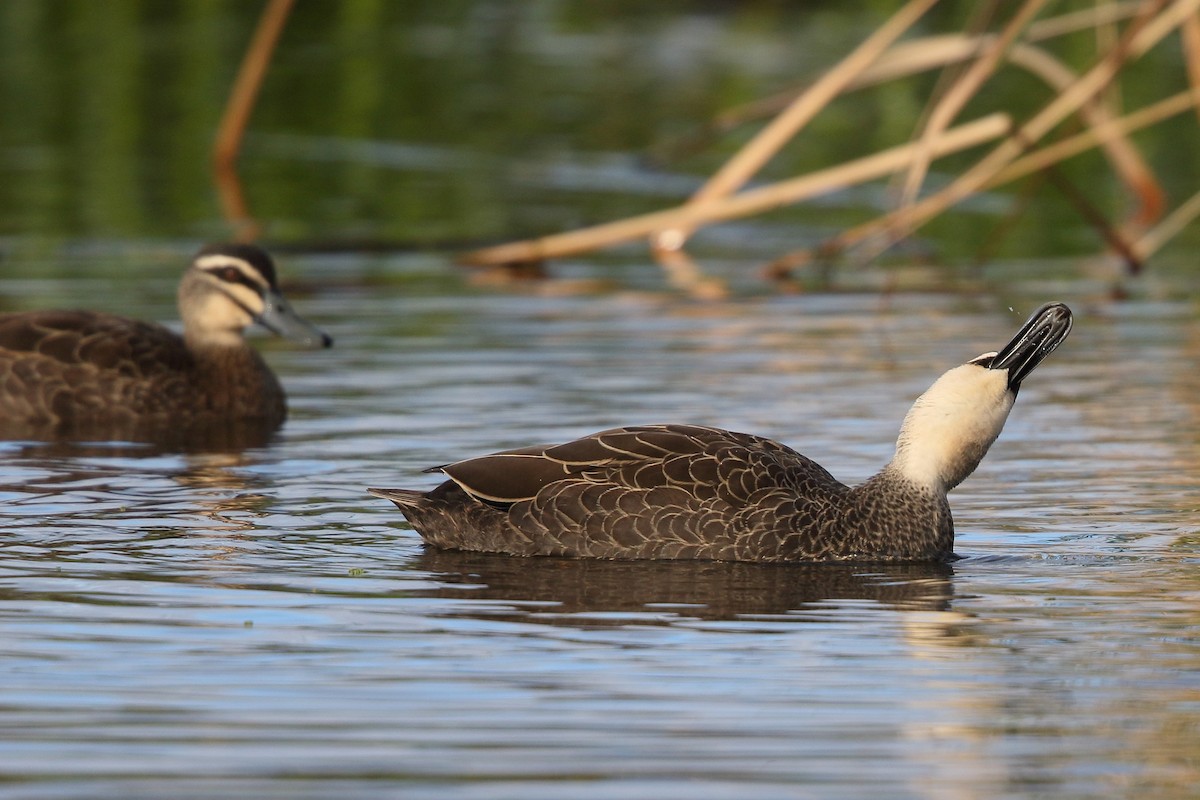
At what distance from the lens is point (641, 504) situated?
927cm

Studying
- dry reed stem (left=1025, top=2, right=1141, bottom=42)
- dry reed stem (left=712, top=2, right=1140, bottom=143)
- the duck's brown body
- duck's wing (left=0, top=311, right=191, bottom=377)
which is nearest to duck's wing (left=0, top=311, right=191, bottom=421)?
duck's wing (left=0, top=311, right=191, bottom=377)

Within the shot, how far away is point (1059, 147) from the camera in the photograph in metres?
15.2

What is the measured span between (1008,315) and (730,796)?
417 inches

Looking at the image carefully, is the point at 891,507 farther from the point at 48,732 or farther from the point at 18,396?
the point at 18,396

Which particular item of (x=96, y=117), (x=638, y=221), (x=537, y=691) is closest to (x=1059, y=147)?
(x=638, y=221)

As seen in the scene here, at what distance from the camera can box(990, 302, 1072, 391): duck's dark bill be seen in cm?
936

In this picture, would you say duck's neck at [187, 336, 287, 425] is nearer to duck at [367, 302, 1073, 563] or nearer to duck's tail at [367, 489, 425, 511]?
duck's tail at [367, 489, 425, 511]

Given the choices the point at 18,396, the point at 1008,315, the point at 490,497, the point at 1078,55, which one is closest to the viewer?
the point at 490,497

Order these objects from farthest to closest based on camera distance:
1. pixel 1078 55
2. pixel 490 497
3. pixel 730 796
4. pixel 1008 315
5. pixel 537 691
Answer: pixel 1078 55 → pixel 1008 315 → pixel 490 497 → pixel 537 691 → pixel 730 796

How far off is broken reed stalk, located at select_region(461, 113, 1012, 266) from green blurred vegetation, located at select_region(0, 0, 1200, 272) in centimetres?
256

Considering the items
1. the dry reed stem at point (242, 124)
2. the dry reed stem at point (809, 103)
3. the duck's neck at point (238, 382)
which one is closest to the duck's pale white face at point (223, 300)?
the duck's neck at point (238, 382)

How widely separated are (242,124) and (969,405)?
561 inches

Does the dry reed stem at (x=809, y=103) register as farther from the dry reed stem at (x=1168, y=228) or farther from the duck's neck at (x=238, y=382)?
the duck's neck at (x=238, y=382)

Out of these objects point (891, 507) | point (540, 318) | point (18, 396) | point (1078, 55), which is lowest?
point (891, 507)
